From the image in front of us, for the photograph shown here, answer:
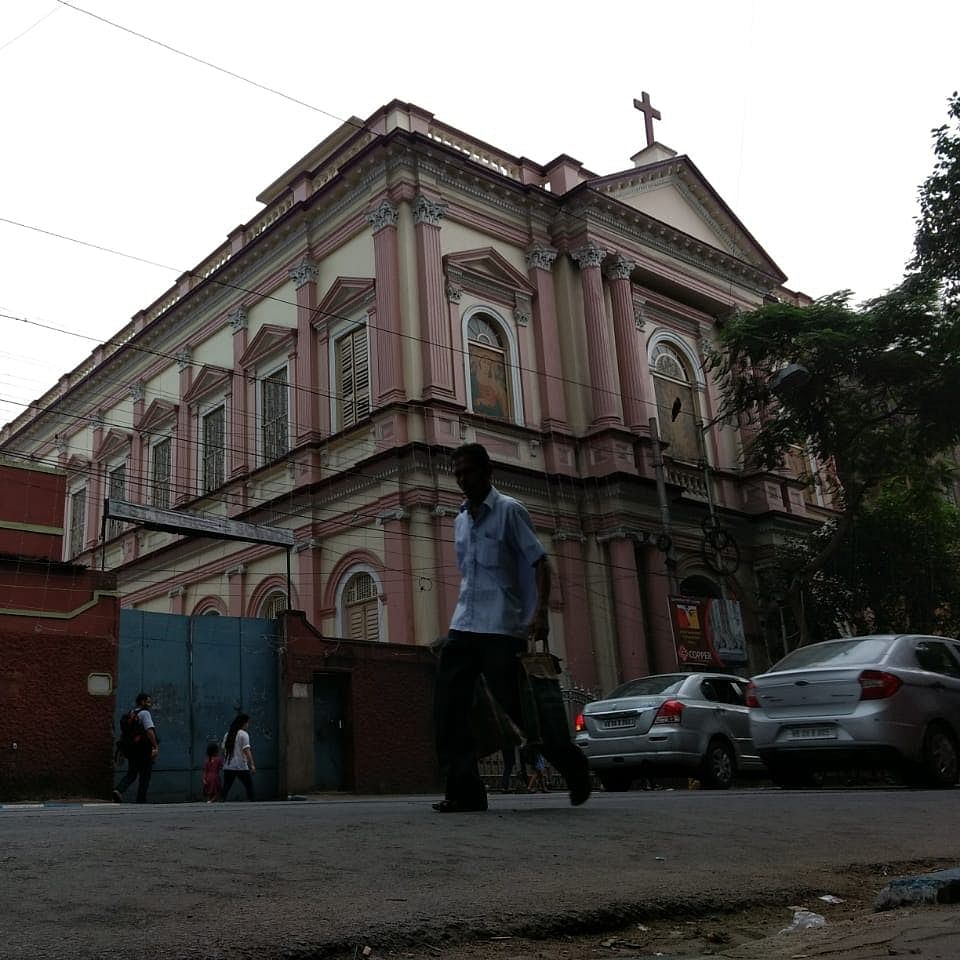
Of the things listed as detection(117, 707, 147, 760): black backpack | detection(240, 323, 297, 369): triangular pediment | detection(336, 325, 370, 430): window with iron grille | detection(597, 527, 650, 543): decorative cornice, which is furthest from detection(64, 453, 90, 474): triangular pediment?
detection(117, 707, 147, 760): black backpack

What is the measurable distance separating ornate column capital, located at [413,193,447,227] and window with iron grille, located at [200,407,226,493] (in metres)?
7.68

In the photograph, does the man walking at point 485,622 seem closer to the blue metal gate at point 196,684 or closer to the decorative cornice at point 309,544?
the blue metal gate at point 196,684

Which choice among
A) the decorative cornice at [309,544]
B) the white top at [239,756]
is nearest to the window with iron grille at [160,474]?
the decorative cornice at [309,544]

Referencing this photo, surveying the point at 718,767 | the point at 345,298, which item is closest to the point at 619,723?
the point at 718,767

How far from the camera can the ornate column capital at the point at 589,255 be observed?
78.8 feet

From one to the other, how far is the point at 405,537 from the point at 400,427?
6.79ft

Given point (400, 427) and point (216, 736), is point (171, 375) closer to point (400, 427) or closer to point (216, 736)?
point (400, 427)

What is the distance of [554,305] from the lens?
24.0m

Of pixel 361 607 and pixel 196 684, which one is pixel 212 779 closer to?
pixel 196 684

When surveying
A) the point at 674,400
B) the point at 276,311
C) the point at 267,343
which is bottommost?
the point at 674,400

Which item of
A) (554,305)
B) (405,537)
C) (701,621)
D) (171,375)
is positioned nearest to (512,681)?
(405,537)

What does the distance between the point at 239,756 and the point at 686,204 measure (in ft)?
63.1

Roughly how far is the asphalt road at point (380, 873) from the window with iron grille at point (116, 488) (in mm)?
26239

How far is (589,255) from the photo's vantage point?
78.9 feet
